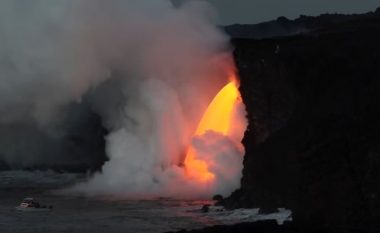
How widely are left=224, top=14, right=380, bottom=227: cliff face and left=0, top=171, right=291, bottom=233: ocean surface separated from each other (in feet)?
14.9

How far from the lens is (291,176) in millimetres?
A: 85188

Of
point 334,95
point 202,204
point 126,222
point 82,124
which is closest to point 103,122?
point 82,124

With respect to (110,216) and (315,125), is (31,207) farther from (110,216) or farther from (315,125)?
(315,125)

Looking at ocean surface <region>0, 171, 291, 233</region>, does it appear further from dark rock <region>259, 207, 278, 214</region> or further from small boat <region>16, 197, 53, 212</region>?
small boat <region>16, 197, 53, 212</region>

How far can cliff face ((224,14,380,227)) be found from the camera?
224 feet

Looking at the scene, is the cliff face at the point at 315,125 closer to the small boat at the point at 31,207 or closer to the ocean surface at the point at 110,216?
the ocean surface at the point at 110,216

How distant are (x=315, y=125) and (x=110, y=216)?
26504mm

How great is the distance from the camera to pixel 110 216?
9019cm

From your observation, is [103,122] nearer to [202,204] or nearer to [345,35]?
[202,204]

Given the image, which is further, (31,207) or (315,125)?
(31,207)

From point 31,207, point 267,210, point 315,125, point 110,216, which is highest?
point 315,125

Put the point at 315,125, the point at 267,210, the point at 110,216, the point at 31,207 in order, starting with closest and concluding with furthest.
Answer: the point at 315,125 < the point at 267,210 < the point at 110,216 < the point at 31,207

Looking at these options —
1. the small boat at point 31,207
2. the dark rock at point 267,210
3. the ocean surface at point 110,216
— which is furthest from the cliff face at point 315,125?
the small boat at point 31,207

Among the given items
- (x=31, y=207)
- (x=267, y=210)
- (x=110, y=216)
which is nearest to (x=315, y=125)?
(x=267, y=210)
